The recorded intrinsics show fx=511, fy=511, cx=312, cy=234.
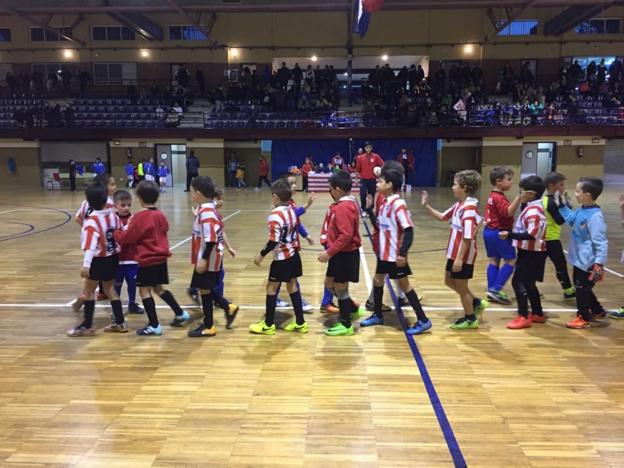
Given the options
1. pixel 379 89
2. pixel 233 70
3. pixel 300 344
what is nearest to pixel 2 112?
pixel 233 70

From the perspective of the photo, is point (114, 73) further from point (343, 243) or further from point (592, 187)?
point (592, 187)

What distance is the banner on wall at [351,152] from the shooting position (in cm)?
2216

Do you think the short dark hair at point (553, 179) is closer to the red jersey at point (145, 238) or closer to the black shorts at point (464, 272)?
the black shorts at point (464, 272)

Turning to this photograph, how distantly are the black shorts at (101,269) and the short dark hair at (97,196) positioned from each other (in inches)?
18.3

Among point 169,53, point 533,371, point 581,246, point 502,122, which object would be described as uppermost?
point 169,53

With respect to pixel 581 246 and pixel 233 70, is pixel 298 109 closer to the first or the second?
pixel 233 70

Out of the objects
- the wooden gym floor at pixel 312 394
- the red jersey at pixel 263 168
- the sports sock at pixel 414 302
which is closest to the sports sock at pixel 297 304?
the wooden gym floor at pixel 312 394

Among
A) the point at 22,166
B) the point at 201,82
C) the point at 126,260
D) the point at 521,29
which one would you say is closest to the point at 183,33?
the point at 201,82

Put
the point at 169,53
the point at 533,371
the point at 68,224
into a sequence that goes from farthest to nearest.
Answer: the point at 169,53 → the point at 68,224 → the point at 533,371

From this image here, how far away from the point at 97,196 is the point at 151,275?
84cm

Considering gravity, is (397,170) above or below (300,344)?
above

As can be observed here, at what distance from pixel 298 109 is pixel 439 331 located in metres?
19.3

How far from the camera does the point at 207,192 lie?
454cm

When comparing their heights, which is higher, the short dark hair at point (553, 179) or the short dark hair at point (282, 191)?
the short dark hair at point (553, 179)
